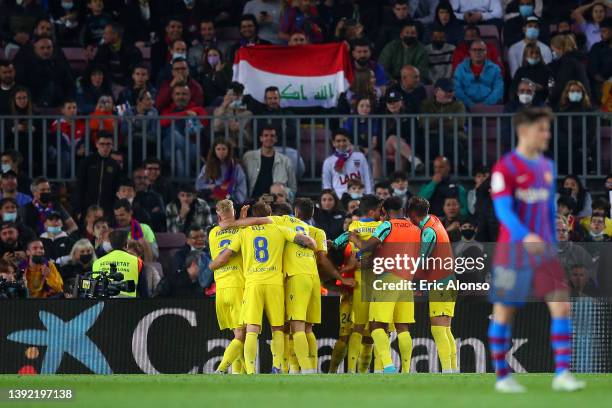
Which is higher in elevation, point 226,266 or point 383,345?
point 226,266

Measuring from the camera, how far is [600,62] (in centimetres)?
2292

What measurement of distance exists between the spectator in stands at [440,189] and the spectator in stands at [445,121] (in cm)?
76

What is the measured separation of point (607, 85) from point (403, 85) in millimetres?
3168

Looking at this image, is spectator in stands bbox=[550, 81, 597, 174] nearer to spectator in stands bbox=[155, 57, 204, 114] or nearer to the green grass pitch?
spectator in stands bbox=[155, 57, 204, 114]

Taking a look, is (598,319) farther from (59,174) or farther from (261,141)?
(59,174)

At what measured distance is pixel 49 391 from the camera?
39.2 ft

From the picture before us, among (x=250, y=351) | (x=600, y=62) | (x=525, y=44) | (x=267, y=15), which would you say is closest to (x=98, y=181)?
(x=267, y=15)

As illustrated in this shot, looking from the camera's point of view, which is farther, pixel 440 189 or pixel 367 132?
pixel 367 132

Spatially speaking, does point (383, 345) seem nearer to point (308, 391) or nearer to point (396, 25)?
point (308, 391)

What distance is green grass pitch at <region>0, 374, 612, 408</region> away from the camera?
399 inches

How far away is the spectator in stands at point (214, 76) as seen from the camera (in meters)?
23.1

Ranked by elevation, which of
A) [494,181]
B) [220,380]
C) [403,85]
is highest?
[403,85]

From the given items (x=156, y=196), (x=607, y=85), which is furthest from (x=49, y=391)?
(x=607, y=85)

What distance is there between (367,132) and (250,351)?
658 cm
